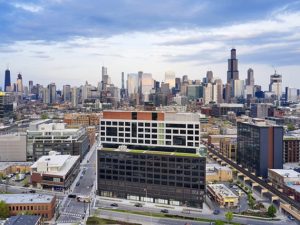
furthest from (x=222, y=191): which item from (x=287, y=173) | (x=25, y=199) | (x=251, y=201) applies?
(x=25, y=199)


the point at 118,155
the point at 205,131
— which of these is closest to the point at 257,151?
the point at 118,155

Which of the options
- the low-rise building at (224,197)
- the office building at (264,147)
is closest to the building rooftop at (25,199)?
the low-rise building at (224,197)

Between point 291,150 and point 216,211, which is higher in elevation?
point 291,150

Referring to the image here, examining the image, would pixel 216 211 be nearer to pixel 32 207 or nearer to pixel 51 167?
pixel 32 207

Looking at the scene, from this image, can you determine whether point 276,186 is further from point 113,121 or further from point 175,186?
point 113,121

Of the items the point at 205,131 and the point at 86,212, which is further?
the point at 205,131

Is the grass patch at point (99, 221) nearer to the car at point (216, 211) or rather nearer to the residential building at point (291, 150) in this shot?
the car at point (216, 211)
